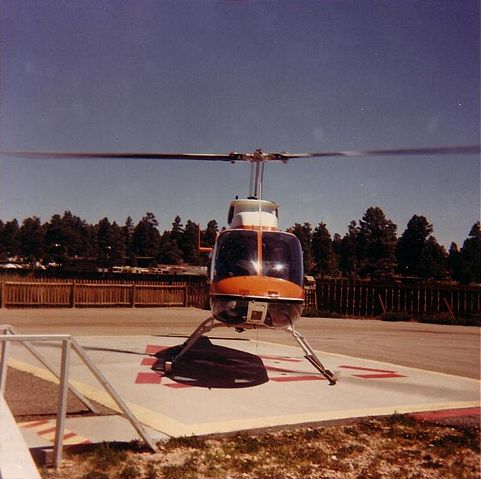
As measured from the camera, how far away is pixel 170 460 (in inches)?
196

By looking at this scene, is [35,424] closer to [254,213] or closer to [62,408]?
[62,408]

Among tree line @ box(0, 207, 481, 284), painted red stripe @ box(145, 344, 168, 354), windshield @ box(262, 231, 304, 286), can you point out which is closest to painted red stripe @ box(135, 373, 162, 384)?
windshield @ box(262, 231, 304, 286)

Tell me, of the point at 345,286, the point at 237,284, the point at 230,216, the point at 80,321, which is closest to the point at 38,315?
the point at 80,321

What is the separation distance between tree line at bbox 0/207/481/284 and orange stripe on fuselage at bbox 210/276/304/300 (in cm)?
5335

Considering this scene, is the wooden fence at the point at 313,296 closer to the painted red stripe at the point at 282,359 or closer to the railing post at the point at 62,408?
the painted red stripe at the point at 282,359

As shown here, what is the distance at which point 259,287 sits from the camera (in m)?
8.29

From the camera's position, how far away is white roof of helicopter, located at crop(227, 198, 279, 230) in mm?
9586

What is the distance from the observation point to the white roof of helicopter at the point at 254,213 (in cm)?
959

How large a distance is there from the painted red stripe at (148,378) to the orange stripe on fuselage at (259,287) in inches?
73.2

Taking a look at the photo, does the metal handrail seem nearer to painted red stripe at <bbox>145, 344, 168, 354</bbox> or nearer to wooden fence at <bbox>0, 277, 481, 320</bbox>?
painted red stripe at <bbox>145, 344, 168, 354</bbox>

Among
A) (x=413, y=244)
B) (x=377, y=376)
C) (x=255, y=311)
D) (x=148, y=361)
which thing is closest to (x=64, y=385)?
(x=255, y=311)

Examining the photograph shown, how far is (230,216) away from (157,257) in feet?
337

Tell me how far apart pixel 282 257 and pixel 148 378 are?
321cm

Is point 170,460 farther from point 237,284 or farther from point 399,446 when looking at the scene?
point 237,284
